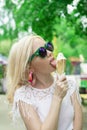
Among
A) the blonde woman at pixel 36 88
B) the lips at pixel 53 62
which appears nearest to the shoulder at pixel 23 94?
the blonde woman at pixel 36 88

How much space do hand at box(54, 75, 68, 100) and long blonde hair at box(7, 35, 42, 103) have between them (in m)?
0.27

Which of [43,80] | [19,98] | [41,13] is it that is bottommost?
[19,98]

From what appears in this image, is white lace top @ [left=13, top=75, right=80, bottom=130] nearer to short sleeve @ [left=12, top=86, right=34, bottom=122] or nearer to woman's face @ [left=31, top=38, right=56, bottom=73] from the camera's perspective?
short sleeve @ [left=12, top=86, right=34, bottom=122]

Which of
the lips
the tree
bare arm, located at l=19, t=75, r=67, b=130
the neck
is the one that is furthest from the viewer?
the tree

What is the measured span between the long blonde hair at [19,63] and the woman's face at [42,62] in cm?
4

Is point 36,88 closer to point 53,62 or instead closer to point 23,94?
point 23,94

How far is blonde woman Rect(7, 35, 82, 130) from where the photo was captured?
243 centimetres

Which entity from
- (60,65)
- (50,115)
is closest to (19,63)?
(60,65)

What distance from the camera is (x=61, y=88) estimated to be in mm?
2326

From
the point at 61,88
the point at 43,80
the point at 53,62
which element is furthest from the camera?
the point at 43,80

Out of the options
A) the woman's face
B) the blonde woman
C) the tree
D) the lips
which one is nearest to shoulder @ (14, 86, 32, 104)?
the blonde woman

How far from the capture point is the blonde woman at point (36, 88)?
7.98 feet

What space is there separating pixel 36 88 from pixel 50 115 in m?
0.29

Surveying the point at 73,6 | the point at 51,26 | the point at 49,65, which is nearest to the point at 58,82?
the point at 49,65
